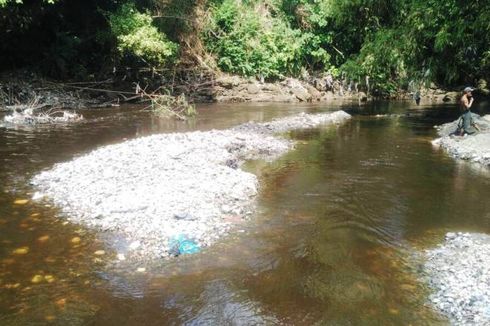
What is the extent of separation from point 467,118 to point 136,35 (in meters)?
16.3

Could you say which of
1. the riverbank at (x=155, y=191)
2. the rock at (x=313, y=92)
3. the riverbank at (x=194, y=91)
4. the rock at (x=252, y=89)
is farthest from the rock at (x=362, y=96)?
the riverbank at (x=155, y=191)

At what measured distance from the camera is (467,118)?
16891 mm

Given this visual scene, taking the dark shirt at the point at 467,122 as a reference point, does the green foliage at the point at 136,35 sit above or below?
above

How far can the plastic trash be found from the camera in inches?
284

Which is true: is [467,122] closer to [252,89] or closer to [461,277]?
[461,277]

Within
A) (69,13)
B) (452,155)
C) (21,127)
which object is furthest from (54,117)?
(452,155)

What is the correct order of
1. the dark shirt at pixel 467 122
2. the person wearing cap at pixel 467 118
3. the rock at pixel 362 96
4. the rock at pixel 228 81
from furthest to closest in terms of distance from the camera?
the rock at pixel 362 96, the rock at pixel 228 81, the dark shirt at pixel 467 122, the person wearing cap at pixel 467 118

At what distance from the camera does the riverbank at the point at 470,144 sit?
14.1 meters

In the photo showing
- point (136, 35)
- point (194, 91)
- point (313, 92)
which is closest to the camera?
point (136, 35)

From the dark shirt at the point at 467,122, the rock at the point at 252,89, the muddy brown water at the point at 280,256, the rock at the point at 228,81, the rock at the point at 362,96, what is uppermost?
the rock at the point at 228,81

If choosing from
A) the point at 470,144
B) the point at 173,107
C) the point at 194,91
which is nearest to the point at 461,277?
the point at 470,144

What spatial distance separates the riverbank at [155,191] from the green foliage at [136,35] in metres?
12.1

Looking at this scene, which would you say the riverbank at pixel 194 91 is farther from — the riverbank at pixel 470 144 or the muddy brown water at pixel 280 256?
the muddy brown water at pixel 280 256

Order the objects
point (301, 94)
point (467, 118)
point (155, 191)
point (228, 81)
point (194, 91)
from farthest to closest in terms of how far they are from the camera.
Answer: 1. point (301, 94)
2. point (228, 81)
3. point (194, 91)
4. point (467, 118)
5. point (155, 191)
